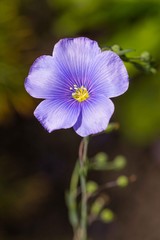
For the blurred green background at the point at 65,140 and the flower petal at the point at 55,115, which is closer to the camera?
the flower petal at the point at 55,115

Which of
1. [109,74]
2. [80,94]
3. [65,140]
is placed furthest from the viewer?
[65,140]

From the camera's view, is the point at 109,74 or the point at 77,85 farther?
the point at 77,85

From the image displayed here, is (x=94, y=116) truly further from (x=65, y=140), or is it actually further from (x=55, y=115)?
(x=65, y=140)

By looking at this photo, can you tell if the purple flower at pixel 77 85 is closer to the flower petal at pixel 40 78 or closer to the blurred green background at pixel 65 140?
the flower petal at pixel 40 78

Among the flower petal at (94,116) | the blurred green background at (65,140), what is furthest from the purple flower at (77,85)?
the blurred green background at (65,140)

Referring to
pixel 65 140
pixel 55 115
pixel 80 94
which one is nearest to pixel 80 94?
pixel 80 94

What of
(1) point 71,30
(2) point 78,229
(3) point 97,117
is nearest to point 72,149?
(1) point 71,30

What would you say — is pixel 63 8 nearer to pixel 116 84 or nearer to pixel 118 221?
pixel 118 221
